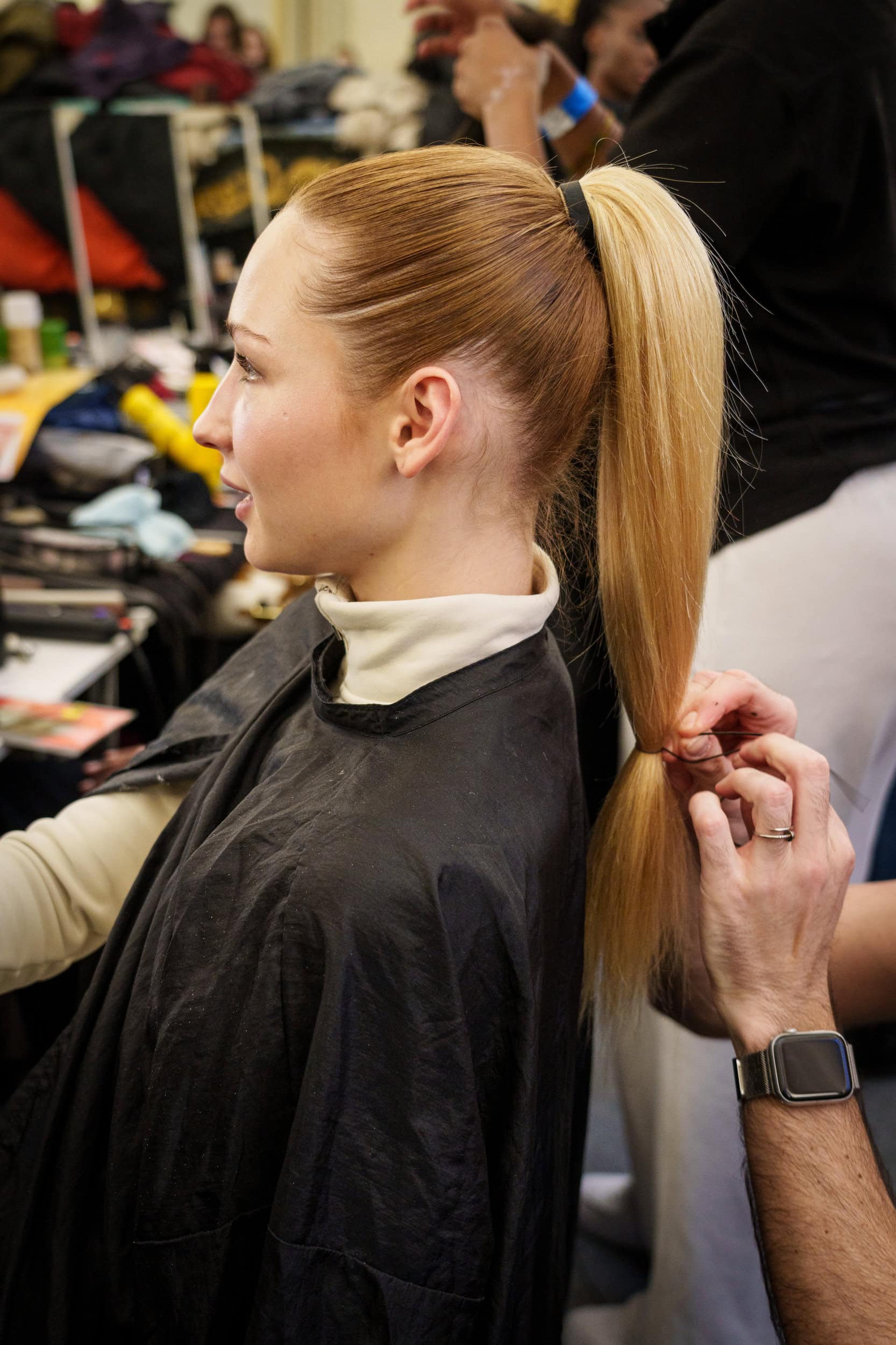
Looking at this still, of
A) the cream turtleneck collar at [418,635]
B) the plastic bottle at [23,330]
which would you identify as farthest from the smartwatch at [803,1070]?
the plastic bottle at [23,330]

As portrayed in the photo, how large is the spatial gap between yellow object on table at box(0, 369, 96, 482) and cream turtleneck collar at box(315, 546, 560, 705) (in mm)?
1637

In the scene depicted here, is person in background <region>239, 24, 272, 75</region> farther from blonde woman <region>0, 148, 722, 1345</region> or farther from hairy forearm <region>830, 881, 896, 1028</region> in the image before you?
hairy forearm <region>830, 881, 896, 1028</region>

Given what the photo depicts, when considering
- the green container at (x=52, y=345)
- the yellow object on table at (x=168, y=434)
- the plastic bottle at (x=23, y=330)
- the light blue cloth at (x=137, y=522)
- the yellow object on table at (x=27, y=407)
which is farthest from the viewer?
the green container at (x=52, y=345)

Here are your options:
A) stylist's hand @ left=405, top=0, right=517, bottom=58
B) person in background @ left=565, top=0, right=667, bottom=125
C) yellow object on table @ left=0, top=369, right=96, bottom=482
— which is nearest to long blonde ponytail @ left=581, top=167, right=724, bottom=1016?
stylist's hand @ left=405, top=0, right=517, bottom=58

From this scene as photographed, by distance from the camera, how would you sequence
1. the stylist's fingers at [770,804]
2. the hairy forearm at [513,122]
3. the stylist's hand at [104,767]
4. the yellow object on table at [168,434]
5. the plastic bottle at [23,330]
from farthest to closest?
the plastic bottle at [23,330] → the yellow object on table at [168,434] → the hairy forearm at [513,122] → the stylist's hand at [104,767] → the stylist's fingers at [770,804]

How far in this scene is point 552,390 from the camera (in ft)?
2.55

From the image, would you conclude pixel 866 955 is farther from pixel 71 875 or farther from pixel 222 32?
pixel 222 32

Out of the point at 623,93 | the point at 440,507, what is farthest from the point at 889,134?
the point at 623,93

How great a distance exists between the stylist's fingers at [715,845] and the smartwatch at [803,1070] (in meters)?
0.12

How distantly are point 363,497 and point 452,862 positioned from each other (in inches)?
10.7

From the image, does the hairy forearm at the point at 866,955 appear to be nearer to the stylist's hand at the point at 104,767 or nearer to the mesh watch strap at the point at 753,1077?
the mesh watch strap at the point at 753,1077

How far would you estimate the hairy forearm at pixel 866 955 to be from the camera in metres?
1.04

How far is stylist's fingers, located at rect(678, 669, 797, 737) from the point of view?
34.5 inches

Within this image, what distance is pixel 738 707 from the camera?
91cm
